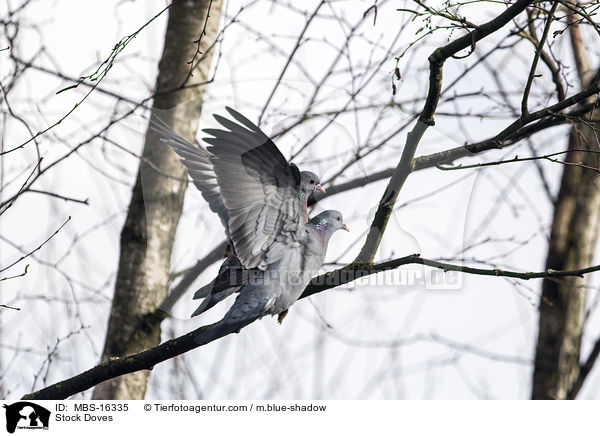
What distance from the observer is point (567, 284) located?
4547 millimetres

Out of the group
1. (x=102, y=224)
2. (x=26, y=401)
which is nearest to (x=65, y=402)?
(x=26, y=401)

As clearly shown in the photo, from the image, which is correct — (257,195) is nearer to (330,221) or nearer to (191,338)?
(330,221)

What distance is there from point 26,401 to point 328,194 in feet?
4.33

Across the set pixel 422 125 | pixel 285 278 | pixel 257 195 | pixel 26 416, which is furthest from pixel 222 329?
pixel 26 416

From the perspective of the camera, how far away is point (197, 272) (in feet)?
11.1

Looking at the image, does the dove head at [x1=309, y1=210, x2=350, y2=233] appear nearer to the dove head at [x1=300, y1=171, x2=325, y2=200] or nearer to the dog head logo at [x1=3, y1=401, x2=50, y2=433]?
the dove head at [x1=300, y1=171, x2=325, y2=200]

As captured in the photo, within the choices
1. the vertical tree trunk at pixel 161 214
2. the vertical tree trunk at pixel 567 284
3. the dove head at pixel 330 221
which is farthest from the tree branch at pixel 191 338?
the vertical tree trunk at pixel 567 284

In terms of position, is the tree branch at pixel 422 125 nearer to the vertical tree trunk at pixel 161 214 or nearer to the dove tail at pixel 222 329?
the dove tail at pixel 222 329

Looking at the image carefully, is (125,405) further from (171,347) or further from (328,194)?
(328,194)

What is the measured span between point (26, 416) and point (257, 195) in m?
1.43

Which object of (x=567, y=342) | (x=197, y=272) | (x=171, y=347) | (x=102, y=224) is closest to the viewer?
(x=171, y=347)

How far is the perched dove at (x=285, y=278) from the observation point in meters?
1.55

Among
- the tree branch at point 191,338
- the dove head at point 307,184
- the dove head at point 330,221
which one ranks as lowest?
the tree branch at point 191,338

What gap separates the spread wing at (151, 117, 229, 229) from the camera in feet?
5.33
